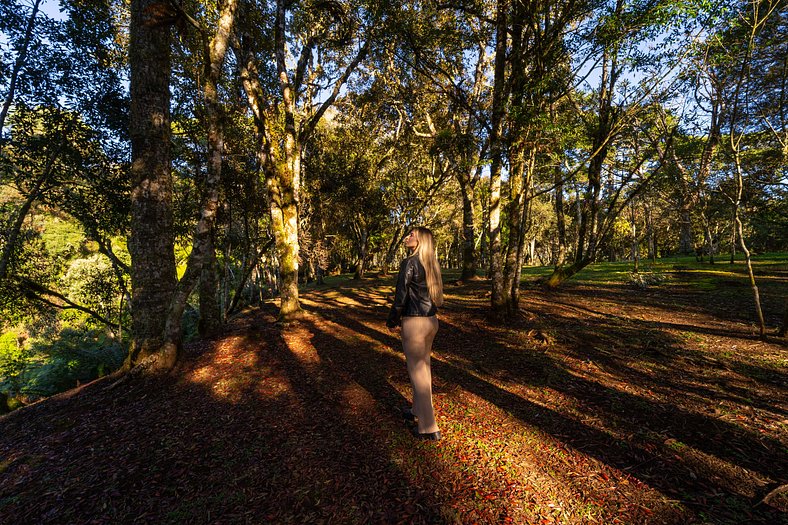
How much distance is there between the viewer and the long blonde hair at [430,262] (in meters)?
3.81

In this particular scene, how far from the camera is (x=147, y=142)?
6.25 meters

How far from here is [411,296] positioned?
12.4 ft

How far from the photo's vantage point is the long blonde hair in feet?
12.5

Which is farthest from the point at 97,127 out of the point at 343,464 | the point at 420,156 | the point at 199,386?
the point at 420,156

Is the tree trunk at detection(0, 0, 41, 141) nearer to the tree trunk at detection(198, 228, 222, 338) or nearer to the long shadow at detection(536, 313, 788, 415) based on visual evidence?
the tree trunk at detection(198, 228, 222, 338)

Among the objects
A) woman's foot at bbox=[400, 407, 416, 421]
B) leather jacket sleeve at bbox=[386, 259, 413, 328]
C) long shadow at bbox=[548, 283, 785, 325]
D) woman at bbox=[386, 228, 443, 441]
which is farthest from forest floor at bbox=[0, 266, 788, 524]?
long shadow at bbox=[548, 283, 785, 325]

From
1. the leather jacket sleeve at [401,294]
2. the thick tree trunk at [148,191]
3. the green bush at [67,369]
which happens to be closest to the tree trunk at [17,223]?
the green bush at [67,369]

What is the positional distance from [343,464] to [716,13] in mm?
11508

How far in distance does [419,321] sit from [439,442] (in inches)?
66.7

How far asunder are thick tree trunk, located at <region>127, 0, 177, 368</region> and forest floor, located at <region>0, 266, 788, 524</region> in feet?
3.75

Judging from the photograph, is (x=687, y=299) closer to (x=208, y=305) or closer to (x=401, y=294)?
(x=401, y=294)

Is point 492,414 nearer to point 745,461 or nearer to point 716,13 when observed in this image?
point 745,461

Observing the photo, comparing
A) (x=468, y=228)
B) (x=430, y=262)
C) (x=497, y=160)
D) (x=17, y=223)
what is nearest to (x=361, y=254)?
(x=468, y=228)

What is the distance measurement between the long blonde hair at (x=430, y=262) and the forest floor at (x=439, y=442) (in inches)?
78.8
